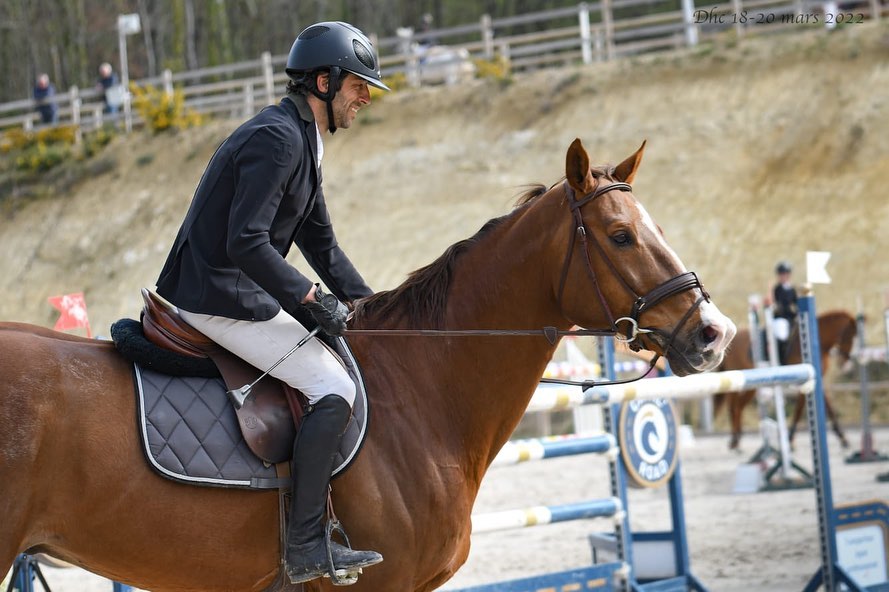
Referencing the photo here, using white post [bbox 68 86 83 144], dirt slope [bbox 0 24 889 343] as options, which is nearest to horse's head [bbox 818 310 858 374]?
dirt slope [bbox 0 24 889 343]

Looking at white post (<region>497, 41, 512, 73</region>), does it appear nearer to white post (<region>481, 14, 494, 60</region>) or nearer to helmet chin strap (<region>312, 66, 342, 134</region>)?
white post (<region>481, 14, 494, 60</region>)

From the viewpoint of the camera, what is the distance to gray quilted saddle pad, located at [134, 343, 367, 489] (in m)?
3.30

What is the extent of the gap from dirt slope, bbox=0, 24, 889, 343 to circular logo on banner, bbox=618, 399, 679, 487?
15295 mm

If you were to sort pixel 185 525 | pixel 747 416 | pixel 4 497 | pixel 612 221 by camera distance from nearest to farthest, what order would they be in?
pixel 4 497 → pixel 185 525 → pixel 612 221 → pixel 747 416

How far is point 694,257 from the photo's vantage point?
A: 24500 millimetres

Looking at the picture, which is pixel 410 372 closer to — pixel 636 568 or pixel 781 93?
pixel 636 568

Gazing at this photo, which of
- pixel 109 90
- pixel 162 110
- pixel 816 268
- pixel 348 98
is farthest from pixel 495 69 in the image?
pixel 348 98

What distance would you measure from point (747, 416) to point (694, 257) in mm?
6078

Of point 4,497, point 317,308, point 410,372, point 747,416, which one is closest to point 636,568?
point 410,372

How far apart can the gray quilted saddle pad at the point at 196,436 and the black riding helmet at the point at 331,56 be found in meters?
1.08

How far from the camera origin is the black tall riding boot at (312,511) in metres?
3.39

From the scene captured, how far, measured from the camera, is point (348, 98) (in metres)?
3.80

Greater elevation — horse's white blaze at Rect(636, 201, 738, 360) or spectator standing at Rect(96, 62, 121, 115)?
spectator standing at Rect(96, 62, 121, 115)

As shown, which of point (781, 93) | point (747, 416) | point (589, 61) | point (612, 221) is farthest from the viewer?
point (589, 61)
